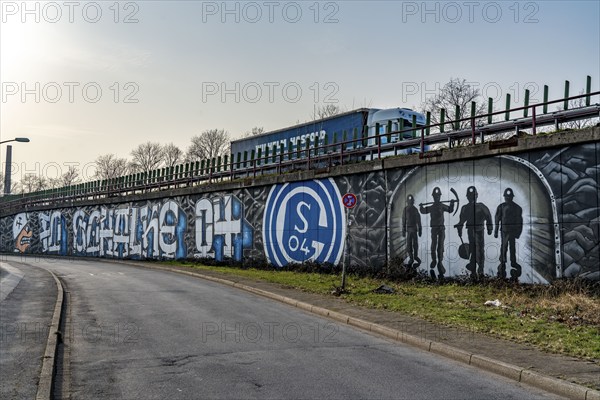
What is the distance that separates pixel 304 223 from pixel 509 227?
1045 centimetres

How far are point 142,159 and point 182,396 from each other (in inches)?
3666

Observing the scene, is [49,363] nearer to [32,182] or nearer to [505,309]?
[505,309]

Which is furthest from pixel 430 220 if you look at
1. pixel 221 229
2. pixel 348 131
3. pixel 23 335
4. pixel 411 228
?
pixel 221 229

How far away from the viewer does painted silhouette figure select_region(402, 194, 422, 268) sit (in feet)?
62.5

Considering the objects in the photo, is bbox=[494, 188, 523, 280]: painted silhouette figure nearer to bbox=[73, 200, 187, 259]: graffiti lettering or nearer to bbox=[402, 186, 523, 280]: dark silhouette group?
bbox=[402, 186, 523, 280]: dark silhouette group

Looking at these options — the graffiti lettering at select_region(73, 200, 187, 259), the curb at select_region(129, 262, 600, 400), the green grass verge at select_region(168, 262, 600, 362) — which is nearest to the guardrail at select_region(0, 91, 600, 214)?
the graffiti lettering at select_region(73, 200, 187, 259)

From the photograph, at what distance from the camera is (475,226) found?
1708 cm

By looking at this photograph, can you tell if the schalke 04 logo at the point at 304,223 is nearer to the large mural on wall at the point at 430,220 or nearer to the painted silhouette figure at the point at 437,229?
the large mural on wall at the point at 430,220

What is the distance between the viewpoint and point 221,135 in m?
90.4

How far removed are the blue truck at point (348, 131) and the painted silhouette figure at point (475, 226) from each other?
5547 mm

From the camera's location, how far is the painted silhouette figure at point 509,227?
15719 millimetres

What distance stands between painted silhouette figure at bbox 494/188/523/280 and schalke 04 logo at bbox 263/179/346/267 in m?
7.21

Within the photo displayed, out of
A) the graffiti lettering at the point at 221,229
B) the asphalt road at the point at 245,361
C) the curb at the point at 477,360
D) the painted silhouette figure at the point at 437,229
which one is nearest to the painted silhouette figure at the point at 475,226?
the painted silhouette figure at the point at 437,229

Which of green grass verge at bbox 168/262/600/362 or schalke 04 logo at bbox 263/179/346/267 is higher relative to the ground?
schalke 04 logo at bbox 263/179/346/267
